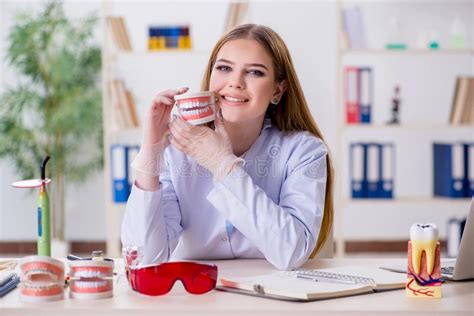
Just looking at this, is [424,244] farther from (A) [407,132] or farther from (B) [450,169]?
(A) [407,132]

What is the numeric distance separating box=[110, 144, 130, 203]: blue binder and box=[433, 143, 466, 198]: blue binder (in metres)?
1.91

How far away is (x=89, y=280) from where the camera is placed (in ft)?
4.92

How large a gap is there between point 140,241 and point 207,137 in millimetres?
316

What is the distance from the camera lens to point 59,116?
5.29m

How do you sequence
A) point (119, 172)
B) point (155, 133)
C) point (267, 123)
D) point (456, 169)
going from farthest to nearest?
point (456, 169), point (119, 172), point (267, 123), point (155, 133)

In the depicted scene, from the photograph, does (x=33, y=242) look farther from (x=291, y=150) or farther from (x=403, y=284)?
(x=403, y=284)

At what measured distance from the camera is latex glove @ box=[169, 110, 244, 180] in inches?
75.7

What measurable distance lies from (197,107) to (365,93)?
125 inches

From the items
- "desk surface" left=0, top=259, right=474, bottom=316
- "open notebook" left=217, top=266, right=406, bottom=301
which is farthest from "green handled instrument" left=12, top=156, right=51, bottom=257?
"open notebook" left=217, top=266, right=406, bottom=301

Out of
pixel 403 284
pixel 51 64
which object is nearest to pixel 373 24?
pixel 51 64

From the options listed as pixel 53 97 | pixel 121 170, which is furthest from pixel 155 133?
pixel 53 97

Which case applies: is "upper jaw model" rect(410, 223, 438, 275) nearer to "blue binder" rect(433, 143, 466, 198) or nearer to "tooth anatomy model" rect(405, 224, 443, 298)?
"tooth anatomy model" rect(405, 224, 443, 298)

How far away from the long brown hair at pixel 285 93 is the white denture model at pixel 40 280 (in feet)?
2.81

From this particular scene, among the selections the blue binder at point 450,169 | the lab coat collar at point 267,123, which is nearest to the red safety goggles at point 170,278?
the lab coat collar at point 267,123
